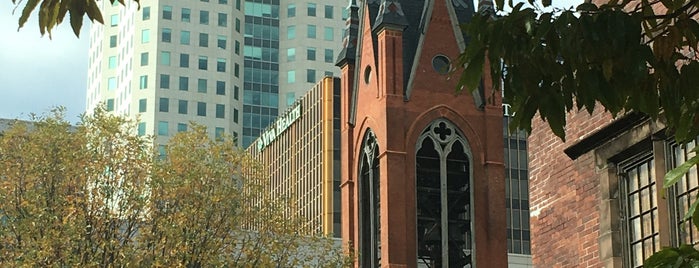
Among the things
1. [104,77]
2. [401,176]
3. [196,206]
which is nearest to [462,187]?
[401,176]

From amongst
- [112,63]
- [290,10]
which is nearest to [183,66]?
[112,63]

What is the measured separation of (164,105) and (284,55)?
1406 centimetres

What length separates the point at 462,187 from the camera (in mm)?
47062

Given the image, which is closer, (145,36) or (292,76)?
(145,36)

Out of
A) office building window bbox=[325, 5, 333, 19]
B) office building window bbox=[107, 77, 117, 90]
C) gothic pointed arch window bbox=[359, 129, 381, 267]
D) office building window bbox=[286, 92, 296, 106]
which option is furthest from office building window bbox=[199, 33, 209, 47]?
gothic pointed arch window bbox=[359, 129, 381, 267]

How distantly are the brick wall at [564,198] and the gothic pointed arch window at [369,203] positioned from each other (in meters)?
26.4

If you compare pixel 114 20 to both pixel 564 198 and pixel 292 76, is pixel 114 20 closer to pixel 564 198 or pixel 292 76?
pixel 292 76

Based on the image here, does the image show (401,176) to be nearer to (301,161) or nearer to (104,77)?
(301,161)

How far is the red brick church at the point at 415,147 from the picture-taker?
4656 centimetres

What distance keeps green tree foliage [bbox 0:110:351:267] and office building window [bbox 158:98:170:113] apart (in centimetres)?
9155

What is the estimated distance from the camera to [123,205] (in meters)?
38.9

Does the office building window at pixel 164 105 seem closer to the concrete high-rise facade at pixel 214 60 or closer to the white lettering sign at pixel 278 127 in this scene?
the concrete high-rise facade at pixel 214 60

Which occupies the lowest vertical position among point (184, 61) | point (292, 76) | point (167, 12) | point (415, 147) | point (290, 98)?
point (415, 147)

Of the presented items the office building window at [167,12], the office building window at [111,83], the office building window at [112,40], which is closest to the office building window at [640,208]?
the office building window at [167,12]
